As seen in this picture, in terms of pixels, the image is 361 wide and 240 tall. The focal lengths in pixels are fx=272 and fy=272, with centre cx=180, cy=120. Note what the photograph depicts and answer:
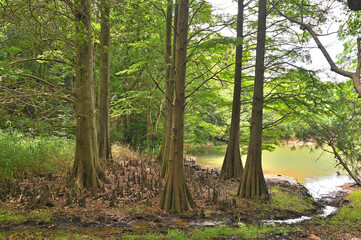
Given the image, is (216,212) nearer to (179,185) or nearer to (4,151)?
(179,185)

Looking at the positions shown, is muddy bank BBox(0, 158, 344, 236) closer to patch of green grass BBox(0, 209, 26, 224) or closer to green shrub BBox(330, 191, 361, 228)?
patch of green grass BBox(0, 209, 26, 224)

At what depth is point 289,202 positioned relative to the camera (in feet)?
27.2

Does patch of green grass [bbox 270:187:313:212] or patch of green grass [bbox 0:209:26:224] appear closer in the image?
patch of green grass [bbox 0:209:26:224]

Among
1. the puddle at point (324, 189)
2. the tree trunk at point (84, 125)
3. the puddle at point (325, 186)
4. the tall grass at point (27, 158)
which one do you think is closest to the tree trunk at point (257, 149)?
the puddle at point (324, 189)

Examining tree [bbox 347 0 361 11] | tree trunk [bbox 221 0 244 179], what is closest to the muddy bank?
tree trunk [bbox 221 0 244 179]

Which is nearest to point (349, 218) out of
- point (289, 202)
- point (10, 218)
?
point (289, 202)

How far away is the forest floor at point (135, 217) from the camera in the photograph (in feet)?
17.3

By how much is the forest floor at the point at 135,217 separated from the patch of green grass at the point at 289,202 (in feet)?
0.12

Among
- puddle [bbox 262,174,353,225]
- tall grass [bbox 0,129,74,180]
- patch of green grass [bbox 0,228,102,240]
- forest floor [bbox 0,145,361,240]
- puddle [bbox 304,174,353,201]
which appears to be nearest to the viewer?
patch of green grass [bbox 0,228,102,240]

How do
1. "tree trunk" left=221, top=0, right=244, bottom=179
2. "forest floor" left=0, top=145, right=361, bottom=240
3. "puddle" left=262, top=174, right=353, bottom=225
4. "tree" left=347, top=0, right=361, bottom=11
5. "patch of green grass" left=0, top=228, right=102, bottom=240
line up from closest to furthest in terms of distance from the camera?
"tree" left=347, top=0, right=361, bottom=11
"patch of green grass" left=0, top=228, right=102, bottom=240
"forest floor" left=0, top=145, right=361, bottom=240
"puddle" left=262, top=174, right=353, bottom=225
"tree trunk" left=221, top=0, right=244, bottom=179

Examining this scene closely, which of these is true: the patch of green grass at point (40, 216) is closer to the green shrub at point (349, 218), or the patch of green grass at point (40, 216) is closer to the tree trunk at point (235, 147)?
the green shrub at point (349, 218)

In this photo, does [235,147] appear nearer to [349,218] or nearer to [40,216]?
[349,218]

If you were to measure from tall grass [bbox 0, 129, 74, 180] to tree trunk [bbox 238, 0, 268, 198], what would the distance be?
6174 mm

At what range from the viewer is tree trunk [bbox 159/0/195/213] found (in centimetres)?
658
